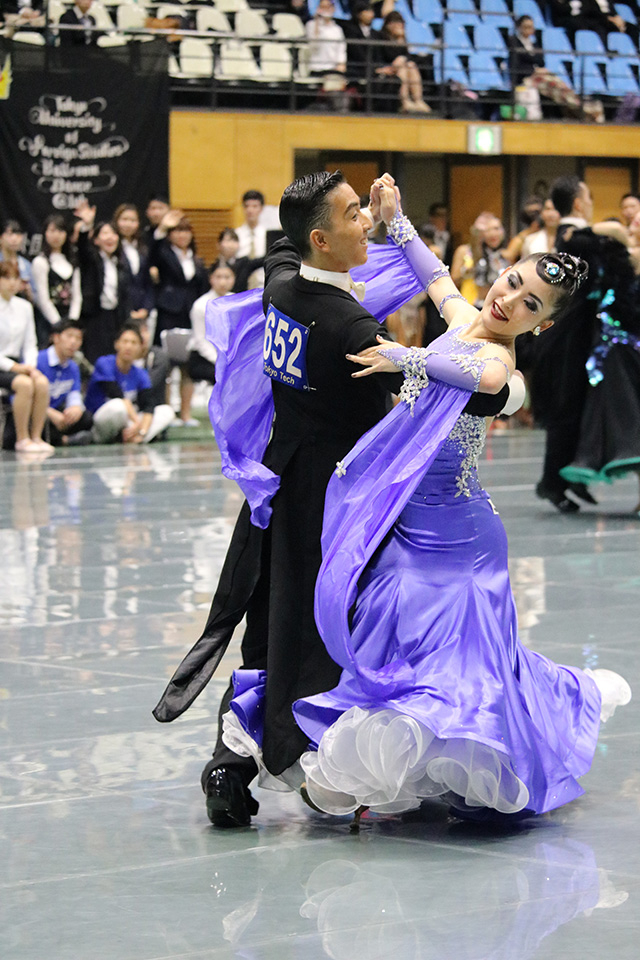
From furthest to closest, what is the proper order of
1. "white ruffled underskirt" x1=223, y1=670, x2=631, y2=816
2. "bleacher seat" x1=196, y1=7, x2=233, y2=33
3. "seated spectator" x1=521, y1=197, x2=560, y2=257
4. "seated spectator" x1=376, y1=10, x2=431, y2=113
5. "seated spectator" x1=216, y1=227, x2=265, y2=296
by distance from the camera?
"seated spectator" x1=376, y1=10, x2=431, y2=113, "bleacher seat" x1=196, y1=7, x2=233, y2=33, "seated spectator" x1=216, y1=227, x2=265, y2=296, "seated spectator" x1=521, y1=197, x2=560, y2=257, "white ruffled underskirt" x1=223, y1=670, x2=631, y2=816

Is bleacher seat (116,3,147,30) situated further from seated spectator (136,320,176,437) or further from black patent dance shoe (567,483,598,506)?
black patent dance shoe (567,483,598,506)

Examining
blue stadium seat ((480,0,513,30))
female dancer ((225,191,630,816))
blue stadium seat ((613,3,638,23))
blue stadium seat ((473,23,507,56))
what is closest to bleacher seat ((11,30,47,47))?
blue stadium seat ((473,23,507,56))

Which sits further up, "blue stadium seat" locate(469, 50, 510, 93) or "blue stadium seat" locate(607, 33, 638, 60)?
"blue stadium seat" locate(607, 33, 638, 60)

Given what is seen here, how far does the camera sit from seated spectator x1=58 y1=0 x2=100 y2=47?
16500 millimetres

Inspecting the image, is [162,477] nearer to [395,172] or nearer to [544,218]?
[544,218]

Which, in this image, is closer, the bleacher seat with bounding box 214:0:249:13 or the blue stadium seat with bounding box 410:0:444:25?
the bleacher seat with bounding box 214:0:249:13

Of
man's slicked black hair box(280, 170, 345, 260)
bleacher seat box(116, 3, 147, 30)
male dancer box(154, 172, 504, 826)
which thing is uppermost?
bleacher seat box(116, 3, 147, 30)

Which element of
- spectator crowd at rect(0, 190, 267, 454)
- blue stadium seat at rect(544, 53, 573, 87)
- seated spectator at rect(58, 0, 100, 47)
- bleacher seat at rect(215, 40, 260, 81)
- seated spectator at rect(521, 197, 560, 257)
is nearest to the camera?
seated spectator at rect(521, 197, 560, 257)

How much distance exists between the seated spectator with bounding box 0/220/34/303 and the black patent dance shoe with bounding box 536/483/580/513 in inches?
230

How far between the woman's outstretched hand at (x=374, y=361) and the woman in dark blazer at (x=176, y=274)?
1137 centimetres

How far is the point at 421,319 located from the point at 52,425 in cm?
476

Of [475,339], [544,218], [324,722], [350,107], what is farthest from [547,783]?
[350,107]

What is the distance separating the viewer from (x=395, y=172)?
20938 mm

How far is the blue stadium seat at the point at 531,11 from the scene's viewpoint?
22.3 meters
